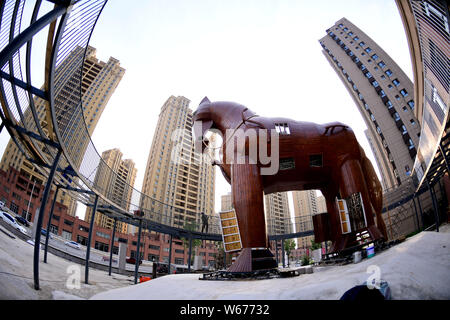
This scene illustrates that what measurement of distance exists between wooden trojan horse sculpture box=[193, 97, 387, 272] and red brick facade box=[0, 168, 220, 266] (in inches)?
1193

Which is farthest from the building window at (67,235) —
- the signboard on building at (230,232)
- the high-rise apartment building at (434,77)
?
the high-rise apartment building at (434,77)

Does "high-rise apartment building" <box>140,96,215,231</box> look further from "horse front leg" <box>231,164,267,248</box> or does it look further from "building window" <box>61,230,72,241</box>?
"horse front leg" <box>231,164,267,248</box>

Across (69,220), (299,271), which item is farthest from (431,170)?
(69,220)

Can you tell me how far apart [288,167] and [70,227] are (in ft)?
170

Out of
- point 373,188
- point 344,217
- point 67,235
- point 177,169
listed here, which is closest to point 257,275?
point 344,217

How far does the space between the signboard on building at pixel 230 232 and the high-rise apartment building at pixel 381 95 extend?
2929cm

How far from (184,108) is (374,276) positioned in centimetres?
8710

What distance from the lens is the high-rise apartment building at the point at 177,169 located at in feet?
237

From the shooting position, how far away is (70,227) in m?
46.3

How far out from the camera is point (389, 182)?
1412 inches

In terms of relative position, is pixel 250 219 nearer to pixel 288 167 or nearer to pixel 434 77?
pixel 288 167

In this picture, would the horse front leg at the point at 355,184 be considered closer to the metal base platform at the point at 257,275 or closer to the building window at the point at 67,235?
the metal base platform at the point at 257,275

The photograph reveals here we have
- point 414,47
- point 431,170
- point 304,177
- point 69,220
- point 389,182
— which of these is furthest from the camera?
point 69,220

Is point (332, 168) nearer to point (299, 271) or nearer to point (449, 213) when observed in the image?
point (299, 271)
